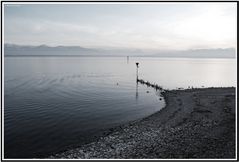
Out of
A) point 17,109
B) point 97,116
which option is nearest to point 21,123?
point 17,109

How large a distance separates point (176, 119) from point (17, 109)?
92.1 ft

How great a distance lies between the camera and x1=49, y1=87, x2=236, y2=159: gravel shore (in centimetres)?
2127

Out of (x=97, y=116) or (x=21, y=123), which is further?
(x=97, y=116)

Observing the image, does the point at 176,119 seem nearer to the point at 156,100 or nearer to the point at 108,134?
the point at 108,134

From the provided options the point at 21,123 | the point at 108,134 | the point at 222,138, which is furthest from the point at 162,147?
the point at 21,123

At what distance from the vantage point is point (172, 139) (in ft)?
82.0

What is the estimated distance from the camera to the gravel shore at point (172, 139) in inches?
837

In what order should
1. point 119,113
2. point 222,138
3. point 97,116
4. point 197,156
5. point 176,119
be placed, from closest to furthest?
point 197,156
point 222,138
point 176,119
point 97,116
point 119,113

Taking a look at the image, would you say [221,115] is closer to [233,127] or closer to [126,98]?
[233,127]

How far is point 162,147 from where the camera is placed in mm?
22719

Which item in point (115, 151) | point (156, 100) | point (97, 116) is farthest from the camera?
point (156, 100)

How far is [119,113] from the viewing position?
39.8 metres

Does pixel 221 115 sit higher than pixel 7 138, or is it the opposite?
pixel 221 115

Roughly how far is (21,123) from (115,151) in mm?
17900
